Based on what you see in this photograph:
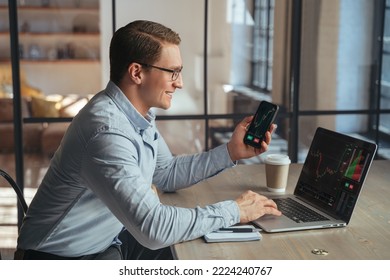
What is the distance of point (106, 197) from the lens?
1.74 meters

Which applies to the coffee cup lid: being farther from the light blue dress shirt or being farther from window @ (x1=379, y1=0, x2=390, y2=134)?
window @ (x1=379, y1=0, x2=390, y2=134)

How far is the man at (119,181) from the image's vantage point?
5.54 feet

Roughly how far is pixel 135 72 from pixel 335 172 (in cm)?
62

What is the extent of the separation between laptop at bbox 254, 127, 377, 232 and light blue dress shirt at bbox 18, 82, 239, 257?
7.0 inches

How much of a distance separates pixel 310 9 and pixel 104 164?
2.07 meters

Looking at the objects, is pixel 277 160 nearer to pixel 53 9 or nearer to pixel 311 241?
pixel 311 241

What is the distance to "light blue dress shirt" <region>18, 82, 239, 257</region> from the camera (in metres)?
1.68

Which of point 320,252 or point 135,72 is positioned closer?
point 320,252

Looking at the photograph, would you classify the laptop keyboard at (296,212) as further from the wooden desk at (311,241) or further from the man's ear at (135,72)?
the man's ear at (135,72)

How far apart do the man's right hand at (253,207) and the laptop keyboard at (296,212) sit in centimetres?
5

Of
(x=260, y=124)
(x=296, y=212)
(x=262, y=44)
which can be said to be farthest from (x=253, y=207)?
(x=262, y=44)

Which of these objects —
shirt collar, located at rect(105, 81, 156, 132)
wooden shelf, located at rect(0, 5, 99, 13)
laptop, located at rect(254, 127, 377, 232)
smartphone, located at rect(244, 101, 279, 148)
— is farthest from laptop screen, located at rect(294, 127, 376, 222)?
wooden shelf, located at rect(0, 5, 99, 13)

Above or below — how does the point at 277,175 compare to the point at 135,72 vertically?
below

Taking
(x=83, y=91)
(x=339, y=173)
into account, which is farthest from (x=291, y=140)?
(x=339, y=173)
